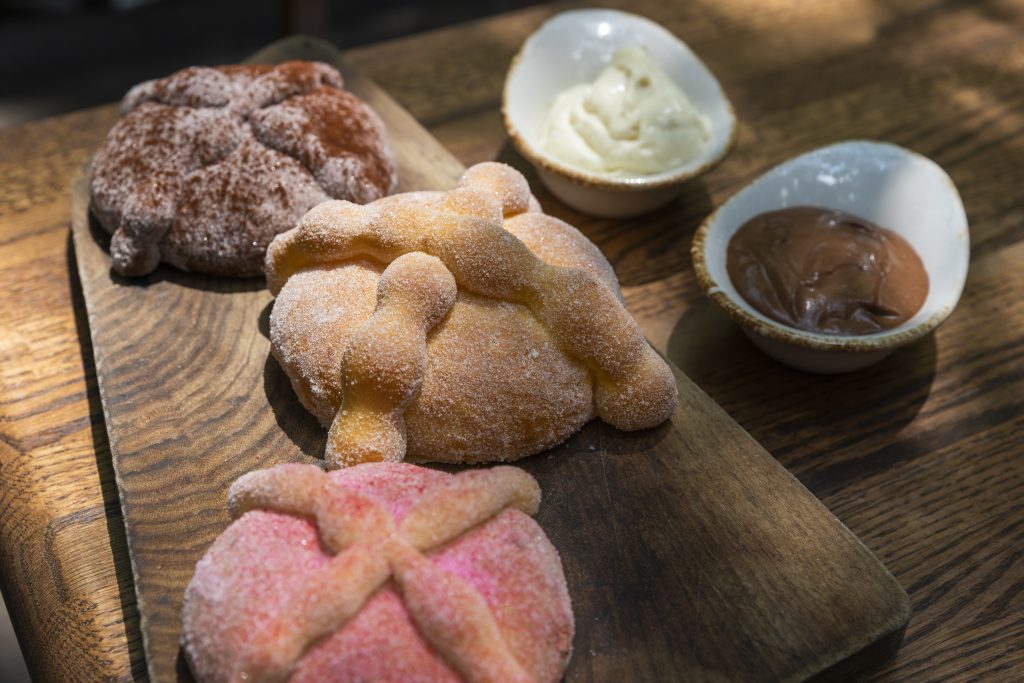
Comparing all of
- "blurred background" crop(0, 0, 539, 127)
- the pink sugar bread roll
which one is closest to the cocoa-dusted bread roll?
the pink sugar bread roll

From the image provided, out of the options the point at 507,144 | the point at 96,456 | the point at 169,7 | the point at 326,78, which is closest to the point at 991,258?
the point at 507,144

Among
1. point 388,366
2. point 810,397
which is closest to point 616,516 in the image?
point 388,366

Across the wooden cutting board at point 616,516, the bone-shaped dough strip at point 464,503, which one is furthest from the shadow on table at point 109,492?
the bone-shaped dough strip at point 464,503

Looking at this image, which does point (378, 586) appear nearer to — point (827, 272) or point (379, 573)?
point (379, 573)

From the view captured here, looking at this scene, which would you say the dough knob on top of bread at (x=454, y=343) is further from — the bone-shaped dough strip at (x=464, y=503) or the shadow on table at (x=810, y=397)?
the shadow on table at (x=810, y=397)

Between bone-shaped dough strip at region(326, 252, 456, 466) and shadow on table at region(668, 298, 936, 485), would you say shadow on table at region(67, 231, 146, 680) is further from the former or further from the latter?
shadow on table at region(668, 298, 936, 485)
